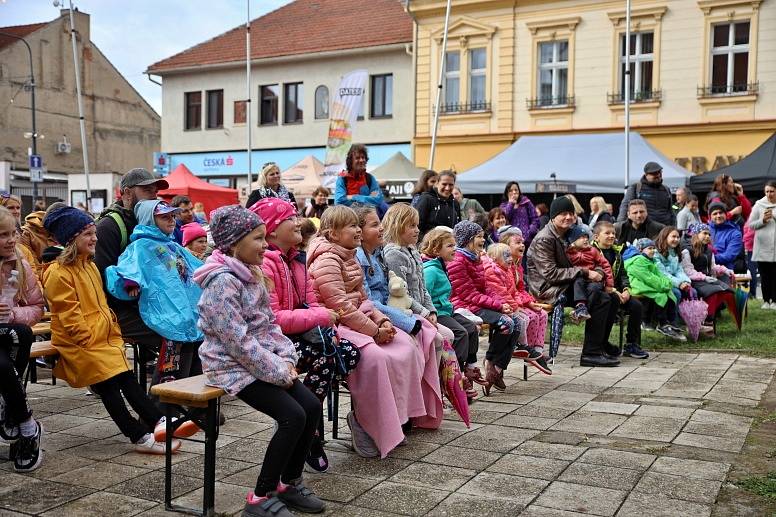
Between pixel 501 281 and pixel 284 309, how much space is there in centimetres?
333

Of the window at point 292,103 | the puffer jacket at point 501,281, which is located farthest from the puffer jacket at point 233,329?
the window at point 292,103

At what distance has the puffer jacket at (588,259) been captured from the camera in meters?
8.80

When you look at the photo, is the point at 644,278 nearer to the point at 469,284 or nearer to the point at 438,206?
the point at 438,206

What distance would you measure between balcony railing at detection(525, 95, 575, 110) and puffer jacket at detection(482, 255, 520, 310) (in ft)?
59.4

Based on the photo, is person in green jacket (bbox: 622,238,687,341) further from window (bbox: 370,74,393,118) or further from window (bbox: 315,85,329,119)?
window (bbox: 315,85,329,119)

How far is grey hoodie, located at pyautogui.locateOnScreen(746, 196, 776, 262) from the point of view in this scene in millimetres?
12641

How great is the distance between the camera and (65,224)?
515 centimetres

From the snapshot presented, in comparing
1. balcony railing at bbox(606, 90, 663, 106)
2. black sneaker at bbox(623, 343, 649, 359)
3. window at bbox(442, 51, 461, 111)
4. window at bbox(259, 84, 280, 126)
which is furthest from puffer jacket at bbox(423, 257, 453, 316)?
window at bbox(259, 84, 280, 126)

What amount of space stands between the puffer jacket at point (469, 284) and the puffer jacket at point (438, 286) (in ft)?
1.43

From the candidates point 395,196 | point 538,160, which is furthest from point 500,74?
point 395,196

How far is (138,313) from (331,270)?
4.74ft

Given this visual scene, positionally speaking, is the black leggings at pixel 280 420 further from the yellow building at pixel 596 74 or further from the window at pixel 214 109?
the window at pixel 214 109

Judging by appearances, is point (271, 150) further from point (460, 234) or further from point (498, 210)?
point (460, 234)

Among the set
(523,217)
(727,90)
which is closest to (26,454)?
(523,217)
